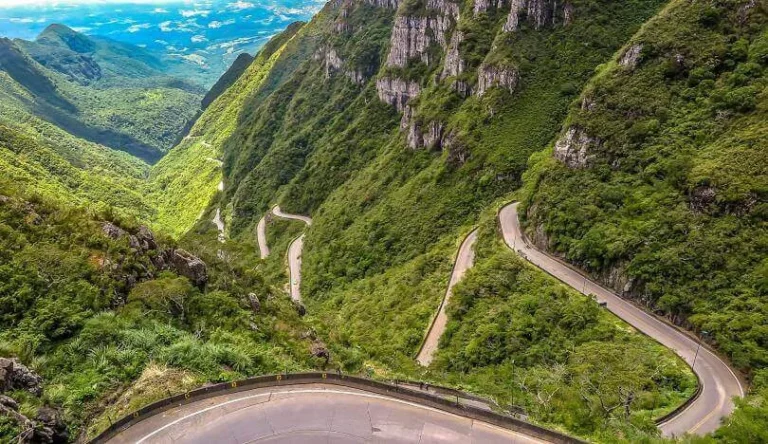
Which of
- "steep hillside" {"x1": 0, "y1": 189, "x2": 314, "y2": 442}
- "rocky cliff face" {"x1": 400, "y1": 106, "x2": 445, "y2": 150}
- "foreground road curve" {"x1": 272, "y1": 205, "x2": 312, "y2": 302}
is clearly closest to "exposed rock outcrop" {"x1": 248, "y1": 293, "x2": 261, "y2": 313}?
"steep hillside" {"x1": 0, "y1": 189, "x2": 314, "y2": 442}

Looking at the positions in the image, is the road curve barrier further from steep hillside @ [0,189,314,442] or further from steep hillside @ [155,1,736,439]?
steep hillside @ [155,1,736,439]

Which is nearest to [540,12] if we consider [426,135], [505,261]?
[426,135]

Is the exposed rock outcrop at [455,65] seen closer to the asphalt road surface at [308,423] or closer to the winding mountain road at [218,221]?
the winding mountain road at [218,221]

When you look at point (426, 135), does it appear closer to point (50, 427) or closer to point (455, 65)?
point (455, 65)

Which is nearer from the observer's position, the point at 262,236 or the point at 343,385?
the point at 343,385

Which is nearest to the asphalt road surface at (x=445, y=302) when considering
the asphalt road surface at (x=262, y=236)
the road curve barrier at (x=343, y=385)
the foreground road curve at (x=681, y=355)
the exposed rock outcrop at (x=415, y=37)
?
the foreground road curve at (x=681, y=355)

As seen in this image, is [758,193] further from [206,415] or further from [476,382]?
[206,415]
